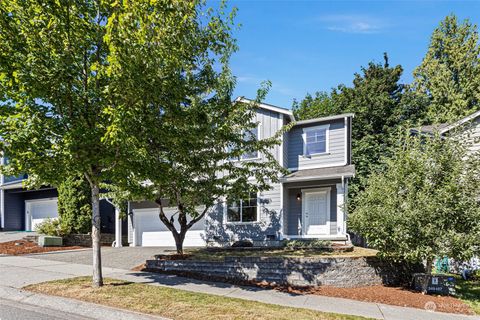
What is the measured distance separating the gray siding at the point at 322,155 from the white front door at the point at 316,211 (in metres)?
1.30

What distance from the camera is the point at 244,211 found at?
17.7 m

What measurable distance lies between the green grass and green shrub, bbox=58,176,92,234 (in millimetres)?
17093

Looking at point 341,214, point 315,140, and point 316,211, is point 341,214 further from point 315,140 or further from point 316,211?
point 315,140

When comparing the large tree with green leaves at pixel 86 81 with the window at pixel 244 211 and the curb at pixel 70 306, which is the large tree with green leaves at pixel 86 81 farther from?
the window at pixel 244 211

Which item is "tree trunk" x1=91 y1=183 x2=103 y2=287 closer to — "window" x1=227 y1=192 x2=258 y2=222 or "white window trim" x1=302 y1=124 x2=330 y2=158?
"window" x1=227 y1=192 x2=258 y2=222

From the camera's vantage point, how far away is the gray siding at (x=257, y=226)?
16.9 meters

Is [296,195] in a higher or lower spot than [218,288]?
higher

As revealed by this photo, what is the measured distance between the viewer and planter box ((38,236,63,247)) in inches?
676

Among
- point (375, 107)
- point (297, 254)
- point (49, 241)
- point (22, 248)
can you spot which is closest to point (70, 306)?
point (297, 254)

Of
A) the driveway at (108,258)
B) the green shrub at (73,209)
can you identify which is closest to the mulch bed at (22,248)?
the driveway at (108,258)

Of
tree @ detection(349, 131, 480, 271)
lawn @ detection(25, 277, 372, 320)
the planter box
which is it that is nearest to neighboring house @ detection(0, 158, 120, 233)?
the planter box

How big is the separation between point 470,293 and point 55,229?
18.0m

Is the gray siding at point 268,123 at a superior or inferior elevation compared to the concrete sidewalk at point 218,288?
superior

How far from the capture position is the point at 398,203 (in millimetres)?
9828
